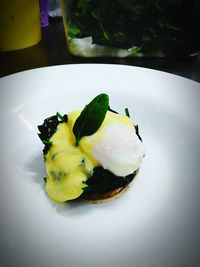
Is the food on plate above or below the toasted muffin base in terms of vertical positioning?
above

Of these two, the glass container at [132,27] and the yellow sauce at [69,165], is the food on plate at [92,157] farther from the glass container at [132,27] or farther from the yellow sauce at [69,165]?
the glass container at [132,27]

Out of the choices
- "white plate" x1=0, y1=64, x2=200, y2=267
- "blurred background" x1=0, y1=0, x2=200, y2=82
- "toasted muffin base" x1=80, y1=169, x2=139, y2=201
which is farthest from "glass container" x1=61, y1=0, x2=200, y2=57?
"toasted muffin base" x1=80, y1=169, x2=139, y2=201

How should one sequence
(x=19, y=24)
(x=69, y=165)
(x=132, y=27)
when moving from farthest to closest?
(x=19, y=24) → (x=132, y=27) → (x=69, y=165)

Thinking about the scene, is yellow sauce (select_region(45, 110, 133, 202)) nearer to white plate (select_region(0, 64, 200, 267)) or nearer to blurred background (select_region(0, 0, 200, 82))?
white plate (select_region(0, 64, 200, 267))

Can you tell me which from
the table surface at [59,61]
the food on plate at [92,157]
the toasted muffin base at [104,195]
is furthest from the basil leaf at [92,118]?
the table surface at [59,61]

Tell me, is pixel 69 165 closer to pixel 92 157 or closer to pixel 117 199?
pixel 92 157

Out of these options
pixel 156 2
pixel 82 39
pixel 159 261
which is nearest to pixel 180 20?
pixel 156 2

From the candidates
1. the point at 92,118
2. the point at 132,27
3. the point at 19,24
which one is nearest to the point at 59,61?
the point at 19,24
